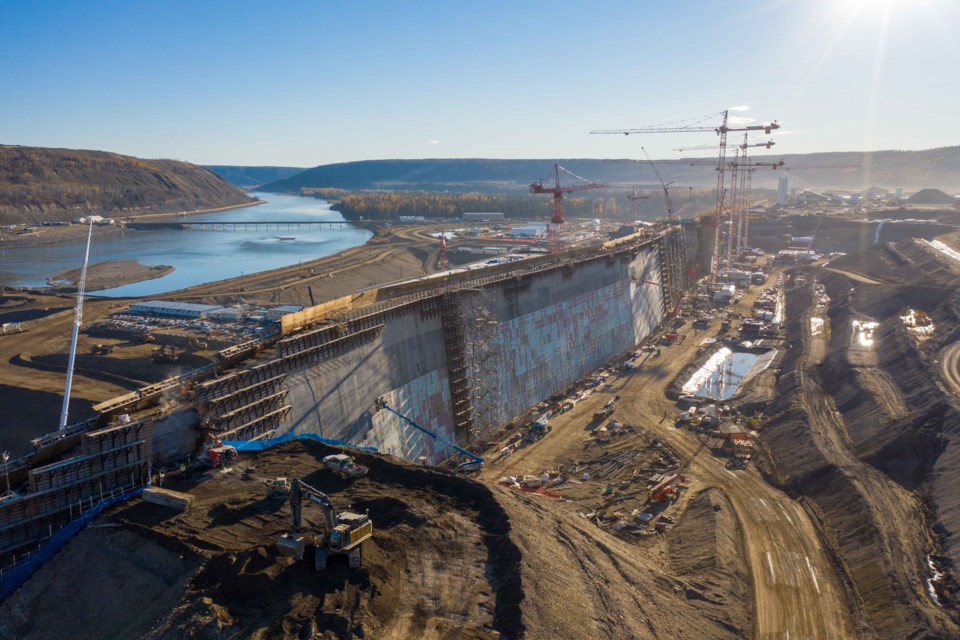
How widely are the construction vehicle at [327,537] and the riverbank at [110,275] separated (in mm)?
84517

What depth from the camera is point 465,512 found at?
2259cm

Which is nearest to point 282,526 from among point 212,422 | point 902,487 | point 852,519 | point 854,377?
point 212,422

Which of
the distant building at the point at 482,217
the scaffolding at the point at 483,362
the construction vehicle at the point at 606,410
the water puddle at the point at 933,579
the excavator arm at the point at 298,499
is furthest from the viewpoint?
the distant building at the point at 482,217

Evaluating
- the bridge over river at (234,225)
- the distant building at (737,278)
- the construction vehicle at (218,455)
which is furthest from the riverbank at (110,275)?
the distant building at (737,278)

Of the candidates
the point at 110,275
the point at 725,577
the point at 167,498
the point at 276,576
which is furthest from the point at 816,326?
the point at 110,275

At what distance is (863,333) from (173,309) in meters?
64.5

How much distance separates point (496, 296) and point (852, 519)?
2567 cm

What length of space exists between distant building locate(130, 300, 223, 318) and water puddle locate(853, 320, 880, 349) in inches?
2323

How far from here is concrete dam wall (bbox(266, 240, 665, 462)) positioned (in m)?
32.9

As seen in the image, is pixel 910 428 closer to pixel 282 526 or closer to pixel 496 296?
pixel 496 296

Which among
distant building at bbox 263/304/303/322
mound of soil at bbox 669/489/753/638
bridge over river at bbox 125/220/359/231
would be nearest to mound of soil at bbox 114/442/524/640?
mound of soil at bbox 669/489/753/638

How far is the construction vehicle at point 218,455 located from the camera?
23672 millimetres

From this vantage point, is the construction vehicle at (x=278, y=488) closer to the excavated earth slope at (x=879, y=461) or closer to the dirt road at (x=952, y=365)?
the excavated earth slope at (x=879, y=461)

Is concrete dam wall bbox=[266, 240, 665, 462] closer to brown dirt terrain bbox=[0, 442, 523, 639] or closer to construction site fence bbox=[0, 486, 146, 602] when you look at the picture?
brown dirt terrain bbox=[0, 442, 523, 639]
